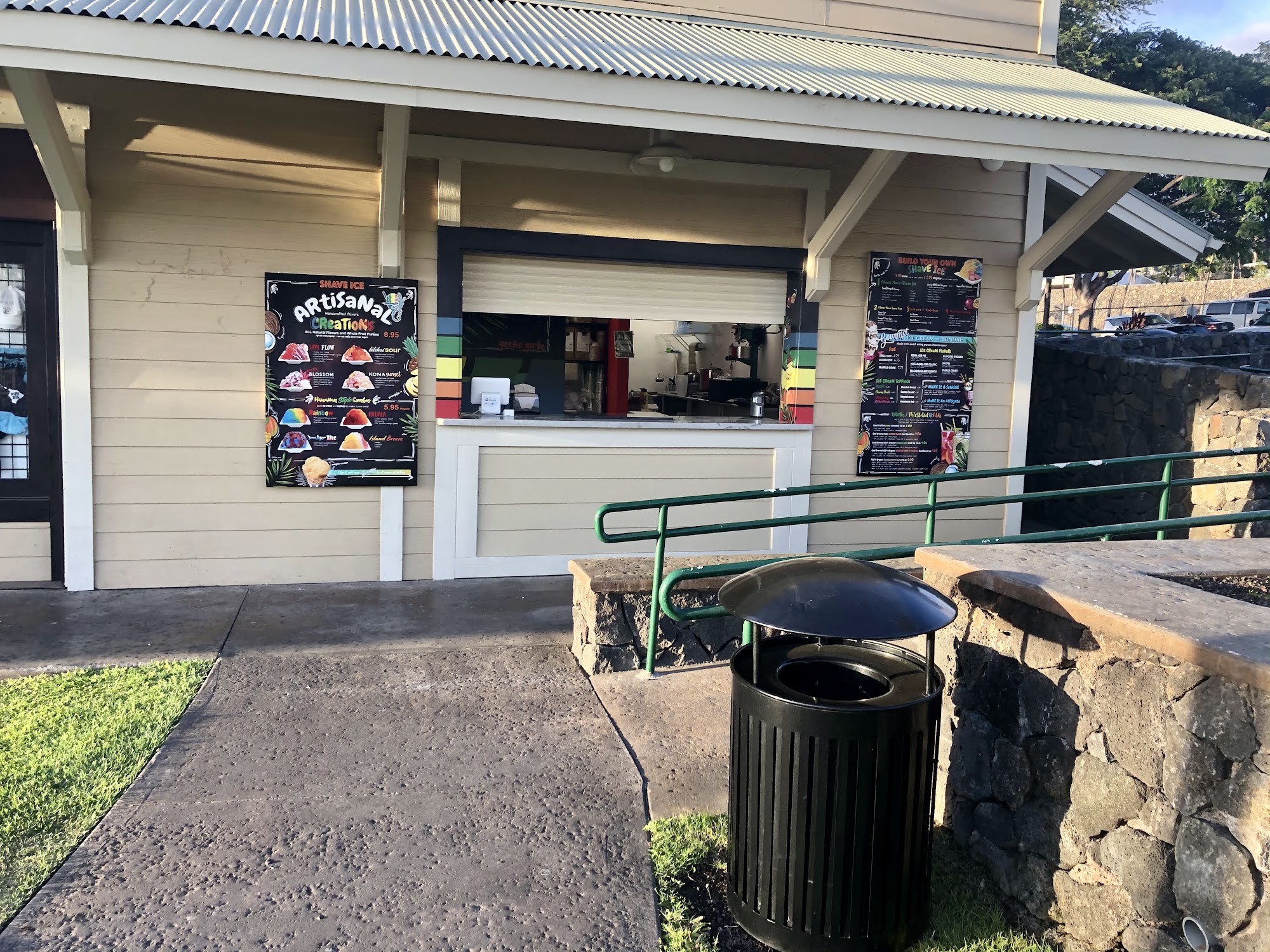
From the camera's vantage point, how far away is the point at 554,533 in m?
6.99

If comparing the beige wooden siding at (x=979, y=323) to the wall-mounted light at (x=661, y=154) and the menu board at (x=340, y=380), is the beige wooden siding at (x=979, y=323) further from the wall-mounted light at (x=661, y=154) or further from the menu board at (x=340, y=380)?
the menu board at (x=340, y=380)

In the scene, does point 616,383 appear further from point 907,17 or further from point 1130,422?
point 1130,422

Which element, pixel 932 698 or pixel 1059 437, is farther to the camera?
pixel 1059 437

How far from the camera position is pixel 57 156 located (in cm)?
544

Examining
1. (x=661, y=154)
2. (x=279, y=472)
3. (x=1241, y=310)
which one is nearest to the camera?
(x=279, y=472)

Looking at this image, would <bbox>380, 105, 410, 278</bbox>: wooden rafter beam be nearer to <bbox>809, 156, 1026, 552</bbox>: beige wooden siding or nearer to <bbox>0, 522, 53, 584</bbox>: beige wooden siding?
<bbox>0, 522, 53, 584</bbox>: beige wooden siding

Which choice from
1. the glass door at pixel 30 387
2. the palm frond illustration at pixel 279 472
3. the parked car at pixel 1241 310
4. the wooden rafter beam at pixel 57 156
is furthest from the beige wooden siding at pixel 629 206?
the parked car at pixel 1241 310

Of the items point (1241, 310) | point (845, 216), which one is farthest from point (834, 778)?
point (1241, 310)

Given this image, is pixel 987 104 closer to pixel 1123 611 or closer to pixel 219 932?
pixel 1123 611

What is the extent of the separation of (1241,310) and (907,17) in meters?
24.0

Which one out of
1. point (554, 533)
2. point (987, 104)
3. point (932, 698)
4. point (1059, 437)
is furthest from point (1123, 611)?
point (1059, 437)

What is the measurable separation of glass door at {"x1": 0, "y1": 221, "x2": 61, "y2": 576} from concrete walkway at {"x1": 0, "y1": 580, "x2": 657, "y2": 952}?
1.58 meters

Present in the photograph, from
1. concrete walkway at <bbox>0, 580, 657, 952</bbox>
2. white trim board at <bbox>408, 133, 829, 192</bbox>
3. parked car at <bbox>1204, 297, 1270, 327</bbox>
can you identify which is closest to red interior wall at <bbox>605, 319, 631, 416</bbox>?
white trim board at <bbox>408, 133, 829, 192</bbox>

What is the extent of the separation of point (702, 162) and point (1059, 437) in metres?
5.48
